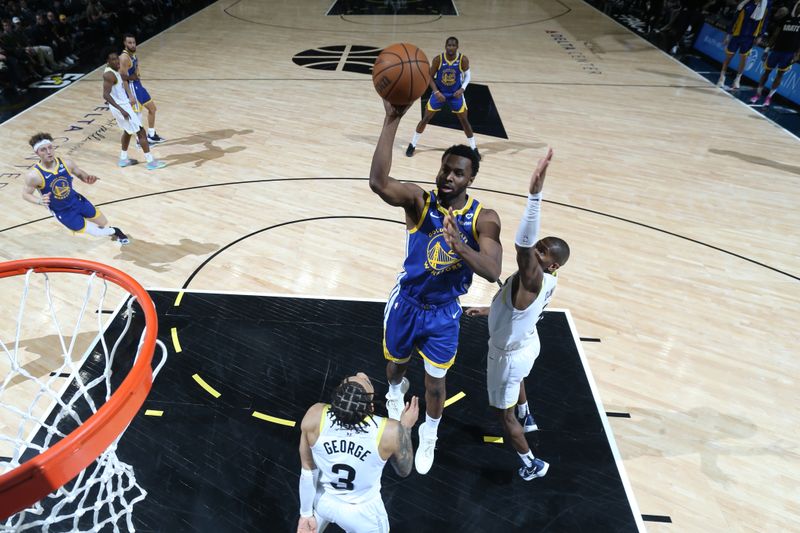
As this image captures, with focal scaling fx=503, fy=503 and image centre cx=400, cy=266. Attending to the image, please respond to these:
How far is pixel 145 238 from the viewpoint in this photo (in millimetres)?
5824

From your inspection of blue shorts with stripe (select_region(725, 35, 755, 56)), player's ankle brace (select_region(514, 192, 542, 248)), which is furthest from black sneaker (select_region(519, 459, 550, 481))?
blue shorts with stripe (select_region(725, 35, 755, 56))

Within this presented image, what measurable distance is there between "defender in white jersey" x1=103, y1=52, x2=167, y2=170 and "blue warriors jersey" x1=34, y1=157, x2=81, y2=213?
7.72 ft

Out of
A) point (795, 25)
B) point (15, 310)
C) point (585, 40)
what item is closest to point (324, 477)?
point (15, 310)

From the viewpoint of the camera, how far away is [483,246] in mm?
2578

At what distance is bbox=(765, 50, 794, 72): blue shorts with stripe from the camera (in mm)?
9742

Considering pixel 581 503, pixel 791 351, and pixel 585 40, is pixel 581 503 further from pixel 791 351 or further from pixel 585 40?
pixel 585 40

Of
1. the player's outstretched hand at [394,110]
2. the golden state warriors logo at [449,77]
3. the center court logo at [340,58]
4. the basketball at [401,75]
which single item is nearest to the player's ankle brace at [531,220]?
the player's outstretched hand at [394,110]

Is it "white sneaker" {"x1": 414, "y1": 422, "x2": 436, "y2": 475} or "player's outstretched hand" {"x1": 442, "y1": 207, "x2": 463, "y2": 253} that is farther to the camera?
"white sneaker" {"x1": 414, "y1": 422, "x2": 436, "y2": 475}

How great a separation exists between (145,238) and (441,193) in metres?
4.47

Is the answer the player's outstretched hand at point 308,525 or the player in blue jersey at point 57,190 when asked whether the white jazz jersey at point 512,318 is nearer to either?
the player's outstretched hand at point 308,525

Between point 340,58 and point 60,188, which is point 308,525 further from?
point 340,58

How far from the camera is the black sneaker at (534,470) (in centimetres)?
329

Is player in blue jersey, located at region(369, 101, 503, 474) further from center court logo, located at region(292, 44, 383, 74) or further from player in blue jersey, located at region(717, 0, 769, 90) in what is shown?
player in blue jersey, located at region(717, 0, 769, 90)

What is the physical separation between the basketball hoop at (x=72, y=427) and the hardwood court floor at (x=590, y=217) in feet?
3.42
